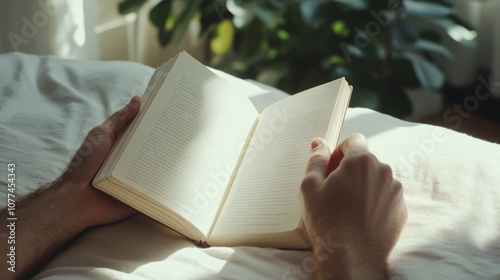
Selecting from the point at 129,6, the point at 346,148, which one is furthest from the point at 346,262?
the point at 129,6

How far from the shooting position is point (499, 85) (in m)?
2.16

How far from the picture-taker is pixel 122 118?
36.9 inches

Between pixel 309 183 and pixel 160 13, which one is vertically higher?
pixel 309 183

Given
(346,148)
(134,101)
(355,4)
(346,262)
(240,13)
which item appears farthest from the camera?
(240,13)

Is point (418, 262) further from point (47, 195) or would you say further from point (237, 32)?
point (237, 32)

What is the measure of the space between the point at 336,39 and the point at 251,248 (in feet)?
4.03

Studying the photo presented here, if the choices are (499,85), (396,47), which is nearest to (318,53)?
(396,47)

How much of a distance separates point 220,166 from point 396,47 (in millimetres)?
1187

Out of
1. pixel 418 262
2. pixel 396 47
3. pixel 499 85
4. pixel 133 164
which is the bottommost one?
pixel 499 85

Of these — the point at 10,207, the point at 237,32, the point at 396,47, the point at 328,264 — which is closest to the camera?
the point at 328,264

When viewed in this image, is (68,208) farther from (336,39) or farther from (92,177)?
(336,39)

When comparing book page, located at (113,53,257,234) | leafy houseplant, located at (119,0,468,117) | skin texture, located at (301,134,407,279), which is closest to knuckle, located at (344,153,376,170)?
skin texture, located at (301,134,407,279)

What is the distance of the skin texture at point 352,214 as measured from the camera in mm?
741

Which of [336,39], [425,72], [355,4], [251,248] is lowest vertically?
[425,72]
